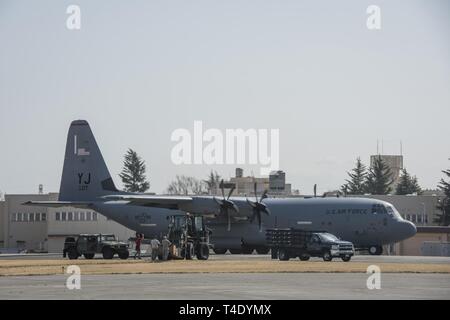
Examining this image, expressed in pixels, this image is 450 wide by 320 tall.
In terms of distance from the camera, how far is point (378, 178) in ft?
520

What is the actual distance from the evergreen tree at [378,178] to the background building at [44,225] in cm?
6713

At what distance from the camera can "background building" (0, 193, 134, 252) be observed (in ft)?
335

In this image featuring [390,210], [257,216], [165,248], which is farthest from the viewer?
[257,216]

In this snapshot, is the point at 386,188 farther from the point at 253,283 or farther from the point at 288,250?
the point at 253,283

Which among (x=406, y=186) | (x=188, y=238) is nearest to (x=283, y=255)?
(x=188, y=238)

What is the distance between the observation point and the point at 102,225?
102 metres

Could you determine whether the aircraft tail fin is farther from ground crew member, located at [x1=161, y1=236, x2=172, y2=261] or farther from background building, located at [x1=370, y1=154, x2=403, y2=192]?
background building, located at [x1=370, y1=154, x2=403, y2=192]

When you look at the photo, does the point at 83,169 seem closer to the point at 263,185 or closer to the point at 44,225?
the point at 44,225

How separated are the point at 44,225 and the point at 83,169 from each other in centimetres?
3719

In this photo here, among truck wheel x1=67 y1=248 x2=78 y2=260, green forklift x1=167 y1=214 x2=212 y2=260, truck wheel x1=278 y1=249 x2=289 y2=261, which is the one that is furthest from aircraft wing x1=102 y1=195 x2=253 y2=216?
truck wheel x1=278 y1=249 x2=289 y2=261

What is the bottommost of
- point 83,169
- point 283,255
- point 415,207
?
point 283,255

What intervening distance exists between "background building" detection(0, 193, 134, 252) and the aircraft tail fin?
26.4 meters
